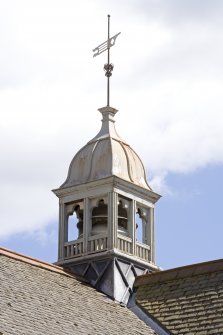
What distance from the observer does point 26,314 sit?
969 inches

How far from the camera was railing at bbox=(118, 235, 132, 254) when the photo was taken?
31.5 metres

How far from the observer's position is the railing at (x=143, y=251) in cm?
3210

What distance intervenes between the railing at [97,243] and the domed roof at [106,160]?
1610 mm

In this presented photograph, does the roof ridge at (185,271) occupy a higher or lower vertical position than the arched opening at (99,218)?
lower

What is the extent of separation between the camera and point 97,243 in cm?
3156

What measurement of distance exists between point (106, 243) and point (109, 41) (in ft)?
19.6

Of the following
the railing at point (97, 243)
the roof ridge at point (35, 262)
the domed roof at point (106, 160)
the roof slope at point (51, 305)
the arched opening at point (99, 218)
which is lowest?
the roof slope at point (51, 305)

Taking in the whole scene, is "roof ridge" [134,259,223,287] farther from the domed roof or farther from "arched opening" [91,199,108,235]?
the domed roof

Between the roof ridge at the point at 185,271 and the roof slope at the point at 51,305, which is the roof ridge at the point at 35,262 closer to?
the roof slope at the point at 51,305

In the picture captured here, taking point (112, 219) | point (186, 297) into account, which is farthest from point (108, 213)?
point (186, 297)

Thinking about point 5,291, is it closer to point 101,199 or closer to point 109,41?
point 101,199

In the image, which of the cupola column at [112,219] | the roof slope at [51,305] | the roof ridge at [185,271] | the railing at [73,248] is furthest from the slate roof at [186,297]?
the railing at [73,248]

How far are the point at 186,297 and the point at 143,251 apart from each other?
3.55 metres

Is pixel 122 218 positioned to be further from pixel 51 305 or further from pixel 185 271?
pixel 51 305
